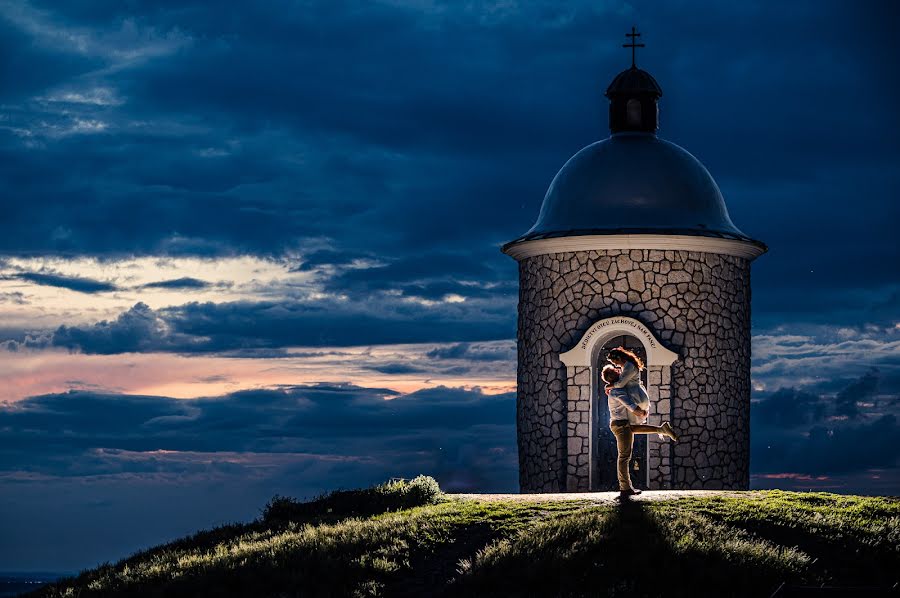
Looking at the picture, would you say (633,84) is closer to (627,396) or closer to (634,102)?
(634,102)

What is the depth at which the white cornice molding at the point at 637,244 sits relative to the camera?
936 inches

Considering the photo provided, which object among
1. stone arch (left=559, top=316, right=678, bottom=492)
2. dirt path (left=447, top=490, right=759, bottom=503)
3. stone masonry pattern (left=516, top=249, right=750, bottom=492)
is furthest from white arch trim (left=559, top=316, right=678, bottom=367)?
dirt path (left=447, top=490, right=759, bottom=503)

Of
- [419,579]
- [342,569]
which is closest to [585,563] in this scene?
[419,579]

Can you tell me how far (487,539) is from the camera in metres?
16.5

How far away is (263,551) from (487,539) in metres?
3.01

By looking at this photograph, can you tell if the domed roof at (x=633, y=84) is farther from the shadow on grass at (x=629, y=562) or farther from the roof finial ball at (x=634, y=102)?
the shadow on grass at (x=629, y=562)

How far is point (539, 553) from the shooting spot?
15047 mm

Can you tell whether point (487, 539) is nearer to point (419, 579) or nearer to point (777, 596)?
point (419, 579)

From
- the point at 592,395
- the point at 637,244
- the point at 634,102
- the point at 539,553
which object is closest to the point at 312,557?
the point at 539,553

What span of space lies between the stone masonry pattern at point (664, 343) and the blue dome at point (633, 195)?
55 centimetres

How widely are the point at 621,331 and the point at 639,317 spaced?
1.44 ft

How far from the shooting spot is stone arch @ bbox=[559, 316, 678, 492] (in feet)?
77.4

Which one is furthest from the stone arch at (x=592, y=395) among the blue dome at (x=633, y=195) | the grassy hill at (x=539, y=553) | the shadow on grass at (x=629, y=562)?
the shadow on grass at (x=629, y=562)

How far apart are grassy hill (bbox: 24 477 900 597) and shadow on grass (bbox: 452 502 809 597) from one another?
21 millimetres
